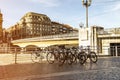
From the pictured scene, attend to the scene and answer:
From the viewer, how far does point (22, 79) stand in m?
9.50

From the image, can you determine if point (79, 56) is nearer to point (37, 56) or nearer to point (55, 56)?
point (55, 56)

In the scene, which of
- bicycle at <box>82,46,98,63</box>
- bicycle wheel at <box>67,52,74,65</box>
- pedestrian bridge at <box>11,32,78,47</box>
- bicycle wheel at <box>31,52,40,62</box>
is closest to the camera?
bicycle wheel at <box>67,52,74,65</box>

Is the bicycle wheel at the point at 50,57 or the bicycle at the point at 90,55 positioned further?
the bicycle at the point at 90,55

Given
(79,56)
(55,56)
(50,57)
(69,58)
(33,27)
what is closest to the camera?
(69,58)

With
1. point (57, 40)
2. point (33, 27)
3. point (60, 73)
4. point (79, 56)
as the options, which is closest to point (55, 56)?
point (79, 56)

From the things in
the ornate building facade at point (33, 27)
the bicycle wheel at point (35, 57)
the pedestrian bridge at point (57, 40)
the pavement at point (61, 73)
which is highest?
the ornate building facade at point (33, 27)

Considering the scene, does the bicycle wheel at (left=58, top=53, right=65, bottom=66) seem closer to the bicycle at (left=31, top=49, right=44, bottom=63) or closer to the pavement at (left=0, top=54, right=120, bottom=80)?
the bicycle at (left=31, top=49, right=44, bottom=63)

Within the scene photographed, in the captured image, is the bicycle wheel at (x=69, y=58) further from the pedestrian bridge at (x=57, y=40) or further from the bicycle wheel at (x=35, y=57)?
the pedestrian bridge at (x=57, y=40)

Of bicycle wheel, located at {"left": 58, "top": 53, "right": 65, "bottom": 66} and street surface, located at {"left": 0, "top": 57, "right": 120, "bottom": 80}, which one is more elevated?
bicycle wheel, located at {"left": 58, "top": 53, "right": 65, "bottom": 66}

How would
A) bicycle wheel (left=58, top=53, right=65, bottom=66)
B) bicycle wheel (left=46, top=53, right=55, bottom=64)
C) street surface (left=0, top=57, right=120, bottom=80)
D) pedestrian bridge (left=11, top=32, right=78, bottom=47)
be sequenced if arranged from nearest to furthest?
1. street surface (left=0, top=57, right=120, bottom=80)
2. bicycle wheel (left=58, top=53, right=65, bottom=66)
3. bicycle wheel (left=46, top=53, right=55, bottom=64)
4. pedestrian bridge (left=11, top=32, right=78, bottom=47)

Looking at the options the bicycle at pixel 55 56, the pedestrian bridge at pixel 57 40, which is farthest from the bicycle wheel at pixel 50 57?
the pedestrian bridge at pixel 57 40

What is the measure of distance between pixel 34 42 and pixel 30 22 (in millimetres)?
68905

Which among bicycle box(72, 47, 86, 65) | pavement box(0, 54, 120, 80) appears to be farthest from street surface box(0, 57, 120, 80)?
bicycle box(72, 47, 86, 65)

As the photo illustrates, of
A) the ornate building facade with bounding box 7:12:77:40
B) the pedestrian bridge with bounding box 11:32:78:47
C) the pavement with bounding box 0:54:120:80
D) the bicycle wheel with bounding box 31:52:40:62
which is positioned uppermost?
the ornate building facade with bounding box 7:12:77:40
